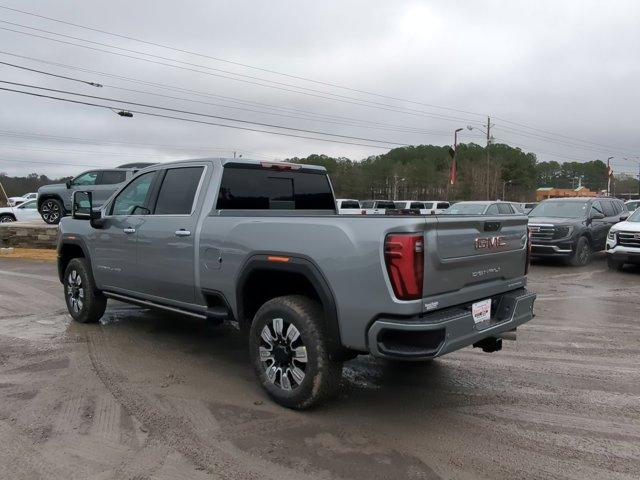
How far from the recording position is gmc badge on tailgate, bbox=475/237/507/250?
3963mm

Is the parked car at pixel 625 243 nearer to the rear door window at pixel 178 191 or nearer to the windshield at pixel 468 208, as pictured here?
the windshield at pixel 468 208

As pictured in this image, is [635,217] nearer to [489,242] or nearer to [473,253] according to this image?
[489,242]

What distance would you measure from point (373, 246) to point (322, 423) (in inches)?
55.3

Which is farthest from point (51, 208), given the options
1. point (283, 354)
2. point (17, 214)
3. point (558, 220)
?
point (283, 354)

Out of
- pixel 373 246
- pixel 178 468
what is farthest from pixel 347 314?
Answer: pixel 178 468

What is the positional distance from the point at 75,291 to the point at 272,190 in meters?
3.21

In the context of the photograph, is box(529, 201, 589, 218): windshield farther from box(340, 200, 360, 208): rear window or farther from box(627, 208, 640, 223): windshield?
box(340, 200, 360, 208): rear window

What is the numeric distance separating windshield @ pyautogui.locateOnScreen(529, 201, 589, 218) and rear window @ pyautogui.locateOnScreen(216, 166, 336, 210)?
10.2 m

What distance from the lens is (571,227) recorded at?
517 inches

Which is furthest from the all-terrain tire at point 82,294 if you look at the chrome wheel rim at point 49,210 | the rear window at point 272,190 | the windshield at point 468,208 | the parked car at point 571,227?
the windshield at point 468,208

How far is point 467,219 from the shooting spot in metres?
3.86

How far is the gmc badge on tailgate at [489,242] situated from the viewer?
13.0 ft

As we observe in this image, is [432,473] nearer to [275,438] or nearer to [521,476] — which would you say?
[521,476]

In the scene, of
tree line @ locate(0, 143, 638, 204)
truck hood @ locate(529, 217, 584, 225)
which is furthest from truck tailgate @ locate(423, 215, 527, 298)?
tree line @ locate(0, 143, 638, 204)
